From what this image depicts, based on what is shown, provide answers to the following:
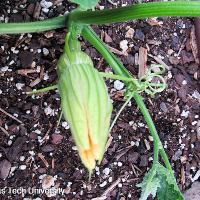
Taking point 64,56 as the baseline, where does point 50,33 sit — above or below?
above

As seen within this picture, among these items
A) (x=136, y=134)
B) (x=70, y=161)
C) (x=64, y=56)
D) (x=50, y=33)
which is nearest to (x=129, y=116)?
(x=136, y=134)

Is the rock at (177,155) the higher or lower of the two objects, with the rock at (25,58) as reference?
lower

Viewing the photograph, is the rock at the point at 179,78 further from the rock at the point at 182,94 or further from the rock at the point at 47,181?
the rock at the point at 47,181

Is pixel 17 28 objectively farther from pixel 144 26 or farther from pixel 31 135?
pixel 144 26

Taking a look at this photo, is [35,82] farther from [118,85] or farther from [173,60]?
[173,60]

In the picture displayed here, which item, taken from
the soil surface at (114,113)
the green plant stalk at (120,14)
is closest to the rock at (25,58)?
the soil surface at (114,113)

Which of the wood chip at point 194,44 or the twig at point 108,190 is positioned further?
the wood chip at point 194,44

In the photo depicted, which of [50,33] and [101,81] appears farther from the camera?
[50,33]
